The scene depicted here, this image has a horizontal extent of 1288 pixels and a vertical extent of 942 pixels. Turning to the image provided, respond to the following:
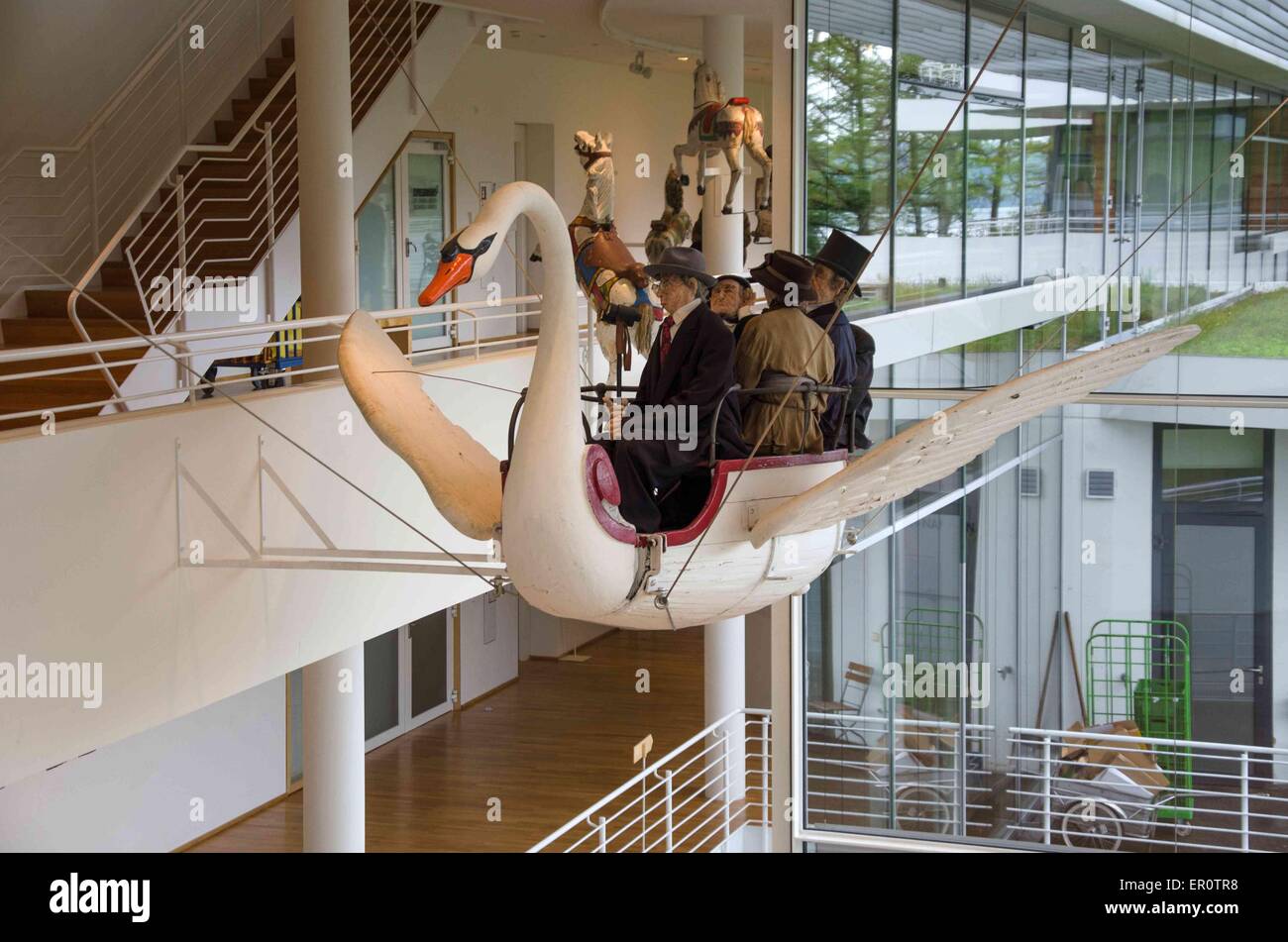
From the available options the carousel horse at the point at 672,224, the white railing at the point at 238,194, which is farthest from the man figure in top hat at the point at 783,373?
the carousel horse at the point at 672,224

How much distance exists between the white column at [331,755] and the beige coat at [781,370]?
13.0ft

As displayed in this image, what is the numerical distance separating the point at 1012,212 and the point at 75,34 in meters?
5.77

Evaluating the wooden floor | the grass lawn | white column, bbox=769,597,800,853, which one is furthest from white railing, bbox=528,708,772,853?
the grass lawn

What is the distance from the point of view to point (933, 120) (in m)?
8.98

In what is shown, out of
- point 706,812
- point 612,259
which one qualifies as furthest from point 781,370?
point 706,812

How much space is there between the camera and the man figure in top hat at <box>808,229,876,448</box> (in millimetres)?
6148

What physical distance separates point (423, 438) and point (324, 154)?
11.8 ft

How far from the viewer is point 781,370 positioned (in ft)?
19.4

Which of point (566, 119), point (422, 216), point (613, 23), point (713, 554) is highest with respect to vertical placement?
point (566, 119)

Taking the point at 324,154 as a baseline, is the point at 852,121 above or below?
above

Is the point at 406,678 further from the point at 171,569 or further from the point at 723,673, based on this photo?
the point at 171,569

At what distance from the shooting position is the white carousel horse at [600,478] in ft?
15.9
